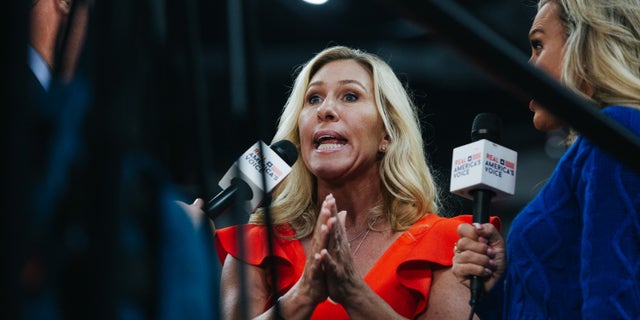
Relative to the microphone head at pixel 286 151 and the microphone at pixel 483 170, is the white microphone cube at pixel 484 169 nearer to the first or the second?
the microphone at pixel 483 170

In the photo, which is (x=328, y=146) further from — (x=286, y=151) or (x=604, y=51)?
(x=604, y=51)

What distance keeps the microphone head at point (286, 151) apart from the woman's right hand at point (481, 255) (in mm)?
534

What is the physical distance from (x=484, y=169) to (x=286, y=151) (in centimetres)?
57

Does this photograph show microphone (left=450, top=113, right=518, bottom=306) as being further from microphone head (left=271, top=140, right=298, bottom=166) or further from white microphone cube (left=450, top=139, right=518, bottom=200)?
microphone head (left=271, top=140, right=298, bottom=166)

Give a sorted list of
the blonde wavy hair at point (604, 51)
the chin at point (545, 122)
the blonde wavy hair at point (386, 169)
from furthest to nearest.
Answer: the blonde wavy hair at point (386, 169) → the chin at point (545, 122) → the blonde wavy hair at point (604, 51)

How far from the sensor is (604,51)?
160 centimetres

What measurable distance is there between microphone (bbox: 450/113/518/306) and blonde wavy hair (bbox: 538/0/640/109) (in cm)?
22

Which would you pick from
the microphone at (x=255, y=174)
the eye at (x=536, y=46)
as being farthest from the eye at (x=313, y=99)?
the eye at (x=536, y=46)

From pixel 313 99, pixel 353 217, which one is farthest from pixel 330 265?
Result: pixel 313 99

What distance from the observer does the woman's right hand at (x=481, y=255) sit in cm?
170

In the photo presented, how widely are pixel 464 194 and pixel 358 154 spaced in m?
0.60

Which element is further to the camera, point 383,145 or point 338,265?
point 383,145

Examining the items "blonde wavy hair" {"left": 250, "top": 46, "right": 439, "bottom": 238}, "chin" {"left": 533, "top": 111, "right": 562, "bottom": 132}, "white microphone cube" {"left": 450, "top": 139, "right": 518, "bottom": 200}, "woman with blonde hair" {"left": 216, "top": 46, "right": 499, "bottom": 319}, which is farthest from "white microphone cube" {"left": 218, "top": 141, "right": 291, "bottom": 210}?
"chin" {"left": 533, "top": 111, "right": 562, "bottom": 132}

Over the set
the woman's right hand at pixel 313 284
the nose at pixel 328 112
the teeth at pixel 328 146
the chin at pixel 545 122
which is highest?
the nose at pixel 328 112
